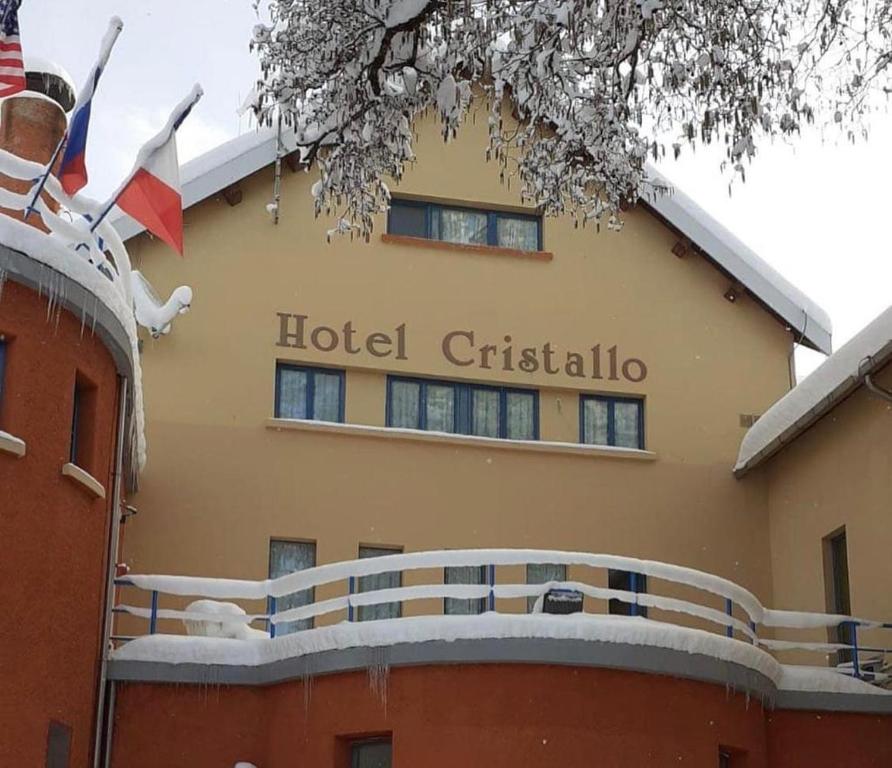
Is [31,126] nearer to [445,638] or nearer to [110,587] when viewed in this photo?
[110,587]

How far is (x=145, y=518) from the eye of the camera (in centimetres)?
2258

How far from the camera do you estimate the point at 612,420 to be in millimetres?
25031

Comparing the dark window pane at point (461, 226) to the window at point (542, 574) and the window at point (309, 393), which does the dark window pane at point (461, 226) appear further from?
the window at point (542, 574)

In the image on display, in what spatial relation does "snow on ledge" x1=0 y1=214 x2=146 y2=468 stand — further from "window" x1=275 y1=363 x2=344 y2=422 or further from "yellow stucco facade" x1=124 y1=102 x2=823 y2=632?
"window" x1=275 y1=363 x2=344 y2=422

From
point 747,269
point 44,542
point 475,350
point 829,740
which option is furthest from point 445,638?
point 747,269

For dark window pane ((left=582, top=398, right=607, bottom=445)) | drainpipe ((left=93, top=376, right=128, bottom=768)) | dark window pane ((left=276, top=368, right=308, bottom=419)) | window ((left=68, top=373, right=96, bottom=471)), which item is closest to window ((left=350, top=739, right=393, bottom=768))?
drainpipe ((left=93, top=376, right=128, bottom=768))

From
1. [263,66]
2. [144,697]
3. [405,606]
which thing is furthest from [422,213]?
[263,66]

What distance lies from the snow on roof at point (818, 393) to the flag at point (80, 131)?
915cm

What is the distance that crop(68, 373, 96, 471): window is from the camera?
1742 cm

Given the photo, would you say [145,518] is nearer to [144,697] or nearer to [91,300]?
[144,697]

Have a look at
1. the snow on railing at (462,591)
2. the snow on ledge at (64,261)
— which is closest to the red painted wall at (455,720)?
the snow on railing at (462,591)

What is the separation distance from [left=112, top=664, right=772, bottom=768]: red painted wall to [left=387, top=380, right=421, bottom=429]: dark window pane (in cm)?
637

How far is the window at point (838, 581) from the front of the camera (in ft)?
73.7

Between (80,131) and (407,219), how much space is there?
901cm
